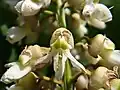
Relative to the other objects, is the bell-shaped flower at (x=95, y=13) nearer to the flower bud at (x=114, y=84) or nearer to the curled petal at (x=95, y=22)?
the curled petal at (x=95, y=22)

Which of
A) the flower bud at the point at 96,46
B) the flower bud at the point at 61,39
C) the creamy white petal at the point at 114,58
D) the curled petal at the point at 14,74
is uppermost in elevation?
the flower bud at the point at 61,39

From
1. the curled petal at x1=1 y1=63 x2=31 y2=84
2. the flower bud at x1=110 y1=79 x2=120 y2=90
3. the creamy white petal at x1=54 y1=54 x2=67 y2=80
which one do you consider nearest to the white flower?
the curled petal at x1=1 y1=63 x2=31 y2=84

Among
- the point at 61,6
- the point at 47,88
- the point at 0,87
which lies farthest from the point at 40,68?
the point at 0,87

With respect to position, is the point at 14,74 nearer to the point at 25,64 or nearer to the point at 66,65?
the point at 25,64

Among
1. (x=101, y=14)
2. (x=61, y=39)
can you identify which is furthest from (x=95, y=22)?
(x=61, y=39)

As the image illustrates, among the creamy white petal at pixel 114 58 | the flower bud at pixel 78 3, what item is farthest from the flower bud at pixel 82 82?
the flower bud at pixel 78 3

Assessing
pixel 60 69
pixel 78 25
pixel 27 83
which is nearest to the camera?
pixel 60 69

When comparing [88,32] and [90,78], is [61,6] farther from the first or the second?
[88,32]

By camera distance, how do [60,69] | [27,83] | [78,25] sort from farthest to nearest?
1. [78,25]
2. [27,83]
3. [60,69]
